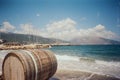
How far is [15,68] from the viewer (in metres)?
3.82

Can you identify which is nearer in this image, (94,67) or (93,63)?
(94,67)

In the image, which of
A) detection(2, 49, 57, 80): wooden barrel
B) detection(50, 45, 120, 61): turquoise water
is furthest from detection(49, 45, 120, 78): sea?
detection(2, 49, 57, 80): wooden barrel

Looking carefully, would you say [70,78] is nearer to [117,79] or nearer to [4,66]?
[117,79]

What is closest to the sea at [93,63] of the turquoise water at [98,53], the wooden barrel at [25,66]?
the turquoise water at [98,53]

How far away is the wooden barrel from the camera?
Answer: 3650 millimetres

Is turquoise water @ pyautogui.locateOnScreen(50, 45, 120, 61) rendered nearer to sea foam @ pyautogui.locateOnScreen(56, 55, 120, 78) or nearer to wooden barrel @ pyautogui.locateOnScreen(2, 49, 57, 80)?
sea foam @ pyautogui.locateOnScreen(56, 55, 120, 78)

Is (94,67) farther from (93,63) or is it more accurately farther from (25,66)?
(25,66)

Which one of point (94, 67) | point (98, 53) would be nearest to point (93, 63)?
point (94, 67)

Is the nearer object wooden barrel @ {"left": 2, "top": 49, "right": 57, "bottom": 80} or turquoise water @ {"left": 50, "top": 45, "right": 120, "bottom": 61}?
wooden barrel @ {"left": 2, "top": 49, "right": 57, "bottom": 80}

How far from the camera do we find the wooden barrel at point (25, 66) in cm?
365

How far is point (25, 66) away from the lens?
360cm

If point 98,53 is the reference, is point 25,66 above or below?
above

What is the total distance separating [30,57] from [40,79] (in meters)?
0.61

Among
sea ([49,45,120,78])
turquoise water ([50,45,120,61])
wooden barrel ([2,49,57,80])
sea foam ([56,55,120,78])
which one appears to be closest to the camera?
wooden barrel ([2,49,57,80])
